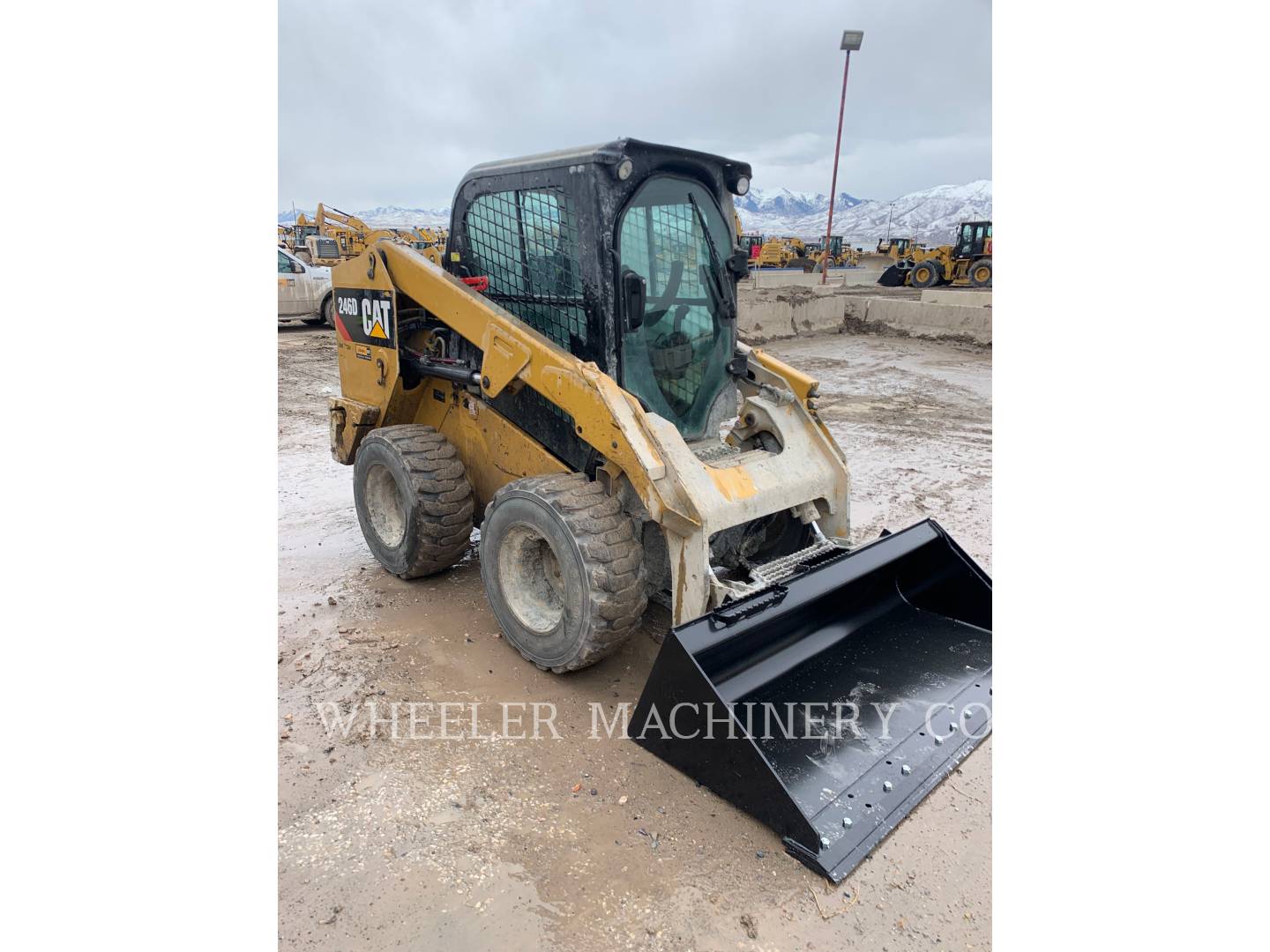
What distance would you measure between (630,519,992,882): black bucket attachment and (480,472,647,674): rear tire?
40 centimetres

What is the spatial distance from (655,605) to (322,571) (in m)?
1.96

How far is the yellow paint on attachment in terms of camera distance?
3.10 meters

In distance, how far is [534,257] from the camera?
11.8 feet

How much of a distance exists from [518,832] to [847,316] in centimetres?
1548

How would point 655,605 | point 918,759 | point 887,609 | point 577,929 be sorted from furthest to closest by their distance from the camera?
point 655,605
point 887,609
point 918,759
point 577,929

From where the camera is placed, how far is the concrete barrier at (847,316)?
47.6ft

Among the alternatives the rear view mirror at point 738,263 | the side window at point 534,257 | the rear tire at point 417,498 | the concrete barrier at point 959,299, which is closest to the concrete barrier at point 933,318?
the concrete barrier at point 959,299

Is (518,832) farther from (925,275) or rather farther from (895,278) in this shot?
(895,278)

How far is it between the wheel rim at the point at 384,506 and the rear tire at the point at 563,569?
1057 millimetres

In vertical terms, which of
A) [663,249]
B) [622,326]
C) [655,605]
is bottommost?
[655,605]

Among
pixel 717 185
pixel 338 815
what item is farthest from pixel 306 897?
pixel 717 185

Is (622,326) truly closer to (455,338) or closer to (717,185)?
(717,185)

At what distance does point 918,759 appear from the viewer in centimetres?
279

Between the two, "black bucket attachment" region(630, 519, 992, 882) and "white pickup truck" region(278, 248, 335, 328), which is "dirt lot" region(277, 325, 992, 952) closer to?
"black bucket attachment" region(630, 519, 992, 882)
